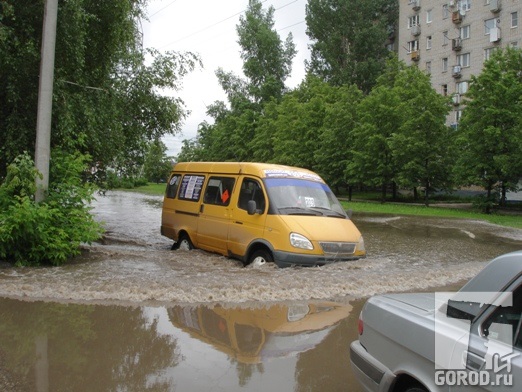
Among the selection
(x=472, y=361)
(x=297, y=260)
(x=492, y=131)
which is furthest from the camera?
(x=492, y=131)

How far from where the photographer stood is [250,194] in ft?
34.0

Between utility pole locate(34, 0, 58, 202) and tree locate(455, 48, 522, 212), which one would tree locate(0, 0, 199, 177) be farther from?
tree locate(455, 48, 522, 212)

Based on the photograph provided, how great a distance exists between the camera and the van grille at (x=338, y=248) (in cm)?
932

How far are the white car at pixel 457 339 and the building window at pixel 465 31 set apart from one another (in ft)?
175

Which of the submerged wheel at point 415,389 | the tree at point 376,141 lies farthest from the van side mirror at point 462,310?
the tree at point 376,141

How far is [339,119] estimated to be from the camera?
4316 cm

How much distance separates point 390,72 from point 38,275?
42.0 metres

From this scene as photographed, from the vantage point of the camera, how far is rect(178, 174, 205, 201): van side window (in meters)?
11.9

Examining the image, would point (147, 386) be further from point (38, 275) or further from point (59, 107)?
point (59, 107)

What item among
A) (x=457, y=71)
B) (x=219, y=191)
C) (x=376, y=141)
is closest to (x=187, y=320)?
(x=219, y=191)

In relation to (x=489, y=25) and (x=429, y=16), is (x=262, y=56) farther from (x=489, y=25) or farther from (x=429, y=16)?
A: (x=489, y=25)

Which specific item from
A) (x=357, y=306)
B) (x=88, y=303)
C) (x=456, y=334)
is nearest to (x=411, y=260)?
(x=357, y=306)

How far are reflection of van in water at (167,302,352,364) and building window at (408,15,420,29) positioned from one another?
5596 cm

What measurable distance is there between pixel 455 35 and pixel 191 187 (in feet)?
157
